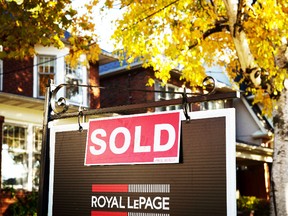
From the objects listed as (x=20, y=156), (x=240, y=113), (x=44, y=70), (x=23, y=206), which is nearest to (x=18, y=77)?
(x=44, y=70)

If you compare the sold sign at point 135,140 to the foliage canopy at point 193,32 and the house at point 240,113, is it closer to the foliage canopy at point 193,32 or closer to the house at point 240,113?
the foliage canopy at point 193,32

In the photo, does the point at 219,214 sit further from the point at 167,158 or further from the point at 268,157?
the point at 268,157

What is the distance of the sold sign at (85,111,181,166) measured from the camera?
121 inches

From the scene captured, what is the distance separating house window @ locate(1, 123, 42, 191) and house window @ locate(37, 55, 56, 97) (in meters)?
1.68

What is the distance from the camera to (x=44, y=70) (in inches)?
696

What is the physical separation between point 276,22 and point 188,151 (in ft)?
27.6

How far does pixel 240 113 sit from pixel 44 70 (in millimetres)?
13354

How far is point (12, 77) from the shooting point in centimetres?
1630

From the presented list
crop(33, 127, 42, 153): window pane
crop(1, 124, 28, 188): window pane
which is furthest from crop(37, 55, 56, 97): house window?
crop(1, 124, 28, 188): window pane

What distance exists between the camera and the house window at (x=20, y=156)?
609 inches

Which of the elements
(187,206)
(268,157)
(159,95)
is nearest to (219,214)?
(187,206)

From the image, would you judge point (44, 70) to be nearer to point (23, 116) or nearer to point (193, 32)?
point (23, 116)

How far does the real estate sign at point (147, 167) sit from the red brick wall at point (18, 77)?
515 inches

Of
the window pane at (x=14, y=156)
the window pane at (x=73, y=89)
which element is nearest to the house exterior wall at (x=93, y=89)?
the window pane at (x=73, y=89)
